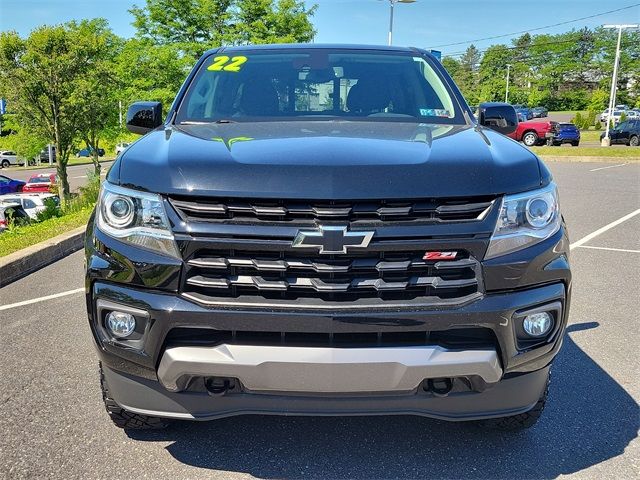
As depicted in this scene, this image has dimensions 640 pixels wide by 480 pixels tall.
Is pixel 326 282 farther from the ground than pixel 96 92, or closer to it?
farther from the ground

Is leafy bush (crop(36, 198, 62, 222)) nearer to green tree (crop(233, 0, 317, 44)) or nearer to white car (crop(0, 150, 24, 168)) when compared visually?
green tree (crop(233, 0, 317, 44))

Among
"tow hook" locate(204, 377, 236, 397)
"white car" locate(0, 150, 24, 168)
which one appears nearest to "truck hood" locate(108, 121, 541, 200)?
"tow hook" locate(204, 377, 236, 397)

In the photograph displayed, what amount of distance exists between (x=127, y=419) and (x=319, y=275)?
121cm

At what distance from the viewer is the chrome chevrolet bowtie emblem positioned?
83.8 inches

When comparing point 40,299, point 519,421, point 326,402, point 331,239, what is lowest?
point 40,299

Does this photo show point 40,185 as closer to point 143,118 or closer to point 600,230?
point 600,230

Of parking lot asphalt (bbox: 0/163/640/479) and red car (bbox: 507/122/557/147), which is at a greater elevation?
parking lot asphalt (bbox: 0/163/640/479)

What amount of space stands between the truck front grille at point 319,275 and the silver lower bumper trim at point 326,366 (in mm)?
194

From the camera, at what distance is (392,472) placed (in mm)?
2576

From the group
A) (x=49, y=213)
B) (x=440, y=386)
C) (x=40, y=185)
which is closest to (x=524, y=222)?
(x=440, y=386)

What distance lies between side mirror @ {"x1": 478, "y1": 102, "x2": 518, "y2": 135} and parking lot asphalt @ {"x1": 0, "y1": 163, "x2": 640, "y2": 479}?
58.5 inches

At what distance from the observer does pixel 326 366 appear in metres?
2.13

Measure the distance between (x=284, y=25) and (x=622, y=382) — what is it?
1086 inches

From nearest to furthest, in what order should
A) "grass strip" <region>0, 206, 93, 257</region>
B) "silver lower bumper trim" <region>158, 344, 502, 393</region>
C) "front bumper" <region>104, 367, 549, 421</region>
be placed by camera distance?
"silver lower bumper trim" <region>158, 344, 502, 393</region>
"front bumper" <region>104, 367, 549, 421</region>
"grass strip" <region>0, 206, 93, 257</region>
